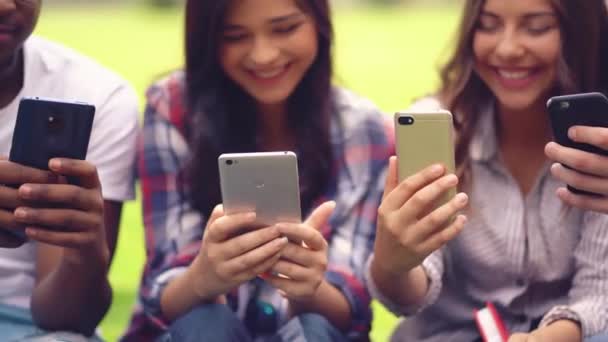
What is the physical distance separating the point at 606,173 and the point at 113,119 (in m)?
1.15

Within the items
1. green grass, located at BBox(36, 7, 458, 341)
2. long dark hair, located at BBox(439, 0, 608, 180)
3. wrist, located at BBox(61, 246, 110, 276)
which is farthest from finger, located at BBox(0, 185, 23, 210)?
green grass, located at BBox(36, 7, 458, 341)

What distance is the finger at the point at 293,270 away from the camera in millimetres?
2004

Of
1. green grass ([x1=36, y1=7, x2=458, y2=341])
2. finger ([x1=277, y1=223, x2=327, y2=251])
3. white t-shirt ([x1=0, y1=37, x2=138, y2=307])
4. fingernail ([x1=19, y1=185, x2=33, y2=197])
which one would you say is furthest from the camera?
green grass ([x1=36, y1=7, x2=458, y2=341])

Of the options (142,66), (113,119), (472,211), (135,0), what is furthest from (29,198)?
(135,0)

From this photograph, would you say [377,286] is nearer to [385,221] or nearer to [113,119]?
[385,221]

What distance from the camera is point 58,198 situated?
6.19ft

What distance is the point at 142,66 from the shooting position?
351 inches

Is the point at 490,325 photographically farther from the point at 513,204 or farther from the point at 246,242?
the point at 246,242

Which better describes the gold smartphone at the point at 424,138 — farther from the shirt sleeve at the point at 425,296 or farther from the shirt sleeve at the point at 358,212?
the shirt sleeve at the point at 358,212

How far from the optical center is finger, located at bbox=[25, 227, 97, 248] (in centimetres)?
191

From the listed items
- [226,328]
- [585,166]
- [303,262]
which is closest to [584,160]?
[585,166]

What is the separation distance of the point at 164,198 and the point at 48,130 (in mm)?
590

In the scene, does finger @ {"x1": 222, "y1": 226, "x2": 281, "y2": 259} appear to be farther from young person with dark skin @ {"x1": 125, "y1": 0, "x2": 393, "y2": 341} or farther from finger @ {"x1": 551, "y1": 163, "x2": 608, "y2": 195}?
finger @ {"x1": 551, "y1": 163, "x2": 608, "y2": 195}

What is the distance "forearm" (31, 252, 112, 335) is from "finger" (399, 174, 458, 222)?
2.18 feet
